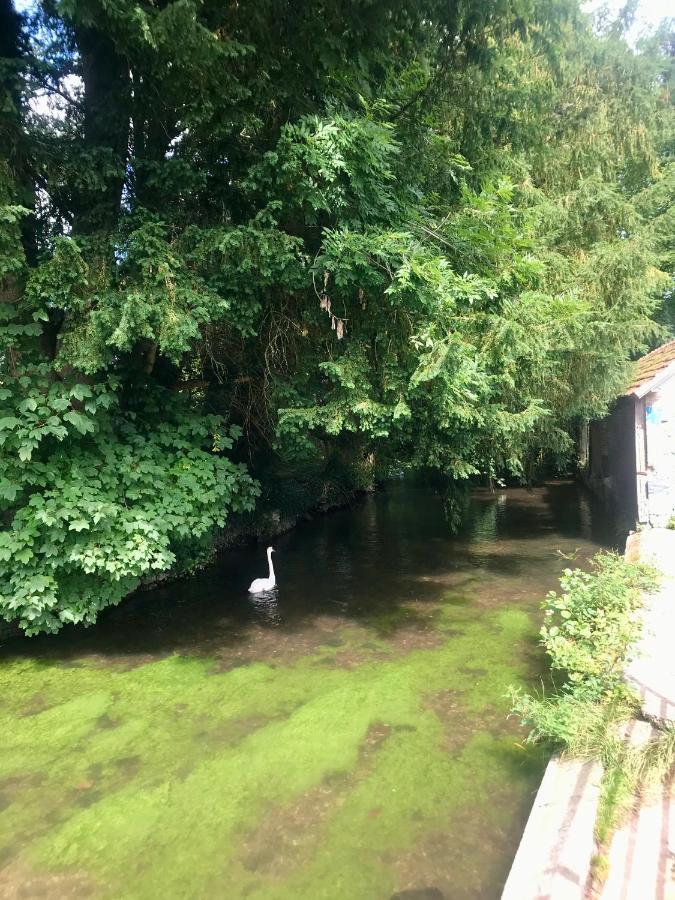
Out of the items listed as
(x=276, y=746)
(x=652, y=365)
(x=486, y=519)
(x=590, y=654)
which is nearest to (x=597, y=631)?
(x=590, y=654)

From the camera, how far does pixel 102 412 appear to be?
6836mm

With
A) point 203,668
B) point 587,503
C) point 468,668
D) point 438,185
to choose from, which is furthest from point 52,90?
point 587,503

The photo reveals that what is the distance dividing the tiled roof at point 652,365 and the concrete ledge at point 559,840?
9630 mm

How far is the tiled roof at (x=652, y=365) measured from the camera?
11562mm

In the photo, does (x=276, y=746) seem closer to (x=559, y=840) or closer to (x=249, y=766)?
(x=249, y=766)

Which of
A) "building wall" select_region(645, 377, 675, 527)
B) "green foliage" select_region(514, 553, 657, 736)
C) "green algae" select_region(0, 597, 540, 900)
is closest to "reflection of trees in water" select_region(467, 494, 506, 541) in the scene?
"building wall" select_region(645, 377, 675, 527)

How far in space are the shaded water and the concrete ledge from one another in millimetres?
517

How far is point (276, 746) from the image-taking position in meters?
5.06

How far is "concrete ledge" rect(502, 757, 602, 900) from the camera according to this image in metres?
2.79

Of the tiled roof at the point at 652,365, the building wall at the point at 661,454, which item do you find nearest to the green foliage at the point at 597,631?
the building wall at the point at 661,454

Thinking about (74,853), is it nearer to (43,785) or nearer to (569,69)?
(43,785)

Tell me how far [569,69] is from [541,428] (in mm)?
7394

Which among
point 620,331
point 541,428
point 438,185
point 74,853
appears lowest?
point 74,853

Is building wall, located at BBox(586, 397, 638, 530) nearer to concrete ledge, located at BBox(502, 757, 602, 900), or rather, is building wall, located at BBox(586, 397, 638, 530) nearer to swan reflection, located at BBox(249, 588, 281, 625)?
swan reflection, located at BBox(249, 588, 281, 625)
